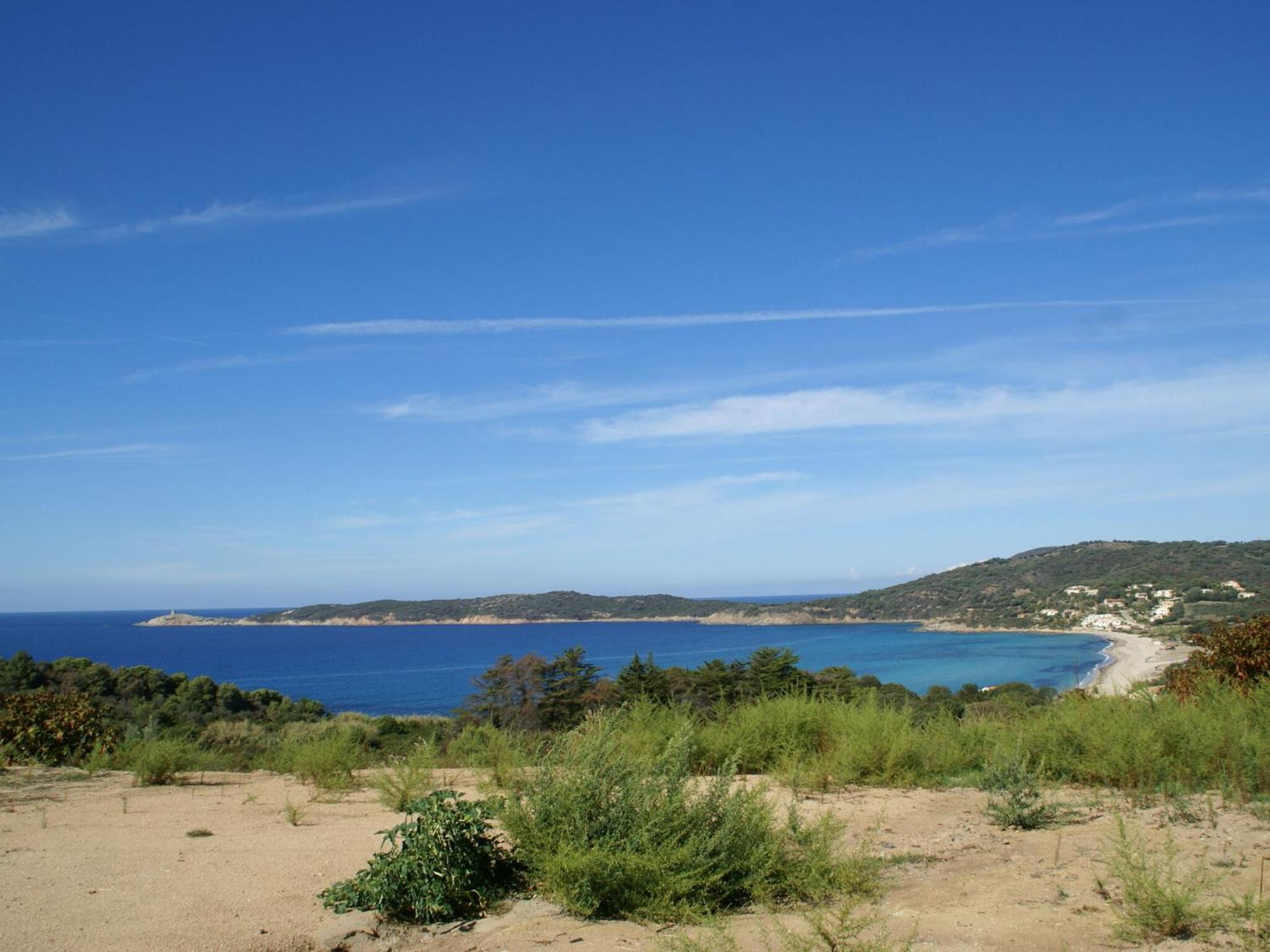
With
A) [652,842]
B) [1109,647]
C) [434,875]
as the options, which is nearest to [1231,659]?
[652,842]

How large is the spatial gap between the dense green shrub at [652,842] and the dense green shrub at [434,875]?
27 cm

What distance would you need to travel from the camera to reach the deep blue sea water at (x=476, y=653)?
224 feet

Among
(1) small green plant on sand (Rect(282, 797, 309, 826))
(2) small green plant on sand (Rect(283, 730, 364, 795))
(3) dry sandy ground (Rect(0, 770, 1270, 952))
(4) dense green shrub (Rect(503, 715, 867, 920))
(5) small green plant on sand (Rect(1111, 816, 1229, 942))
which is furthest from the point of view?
(2) small green plant on sand (Rect(283, 730, 364, 795))

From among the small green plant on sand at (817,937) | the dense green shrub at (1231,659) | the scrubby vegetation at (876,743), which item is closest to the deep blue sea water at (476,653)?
the dense green shrub at (1231,659)

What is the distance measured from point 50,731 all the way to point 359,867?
400 inches

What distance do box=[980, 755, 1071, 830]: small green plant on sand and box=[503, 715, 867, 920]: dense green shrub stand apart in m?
2.69

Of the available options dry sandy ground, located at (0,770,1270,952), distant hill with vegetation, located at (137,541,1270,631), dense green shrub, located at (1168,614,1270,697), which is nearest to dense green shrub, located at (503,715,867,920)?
→ dry sandy ground, located at (0,770,1270,952)

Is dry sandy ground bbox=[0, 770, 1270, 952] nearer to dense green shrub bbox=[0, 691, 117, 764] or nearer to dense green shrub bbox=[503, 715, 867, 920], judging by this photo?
dense green shrub bbox=[503, 715, 867, 920]

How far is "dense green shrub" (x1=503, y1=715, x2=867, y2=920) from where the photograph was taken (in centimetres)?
559

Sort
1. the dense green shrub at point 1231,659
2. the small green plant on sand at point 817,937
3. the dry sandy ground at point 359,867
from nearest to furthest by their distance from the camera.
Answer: the small green plant on sand at point 817,937 < the dry sandy ground at point 359,867 < the dense green shrub at point 1231,659

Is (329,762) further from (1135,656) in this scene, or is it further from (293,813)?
(1135,656)

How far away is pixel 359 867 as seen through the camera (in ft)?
23.1

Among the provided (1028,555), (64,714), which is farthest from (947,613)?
(64,714)

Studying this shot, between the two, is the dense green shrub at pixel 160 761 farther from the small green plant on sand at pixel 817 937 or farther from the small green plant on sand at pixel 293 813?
the small green plant on sand at pixel 817 937
